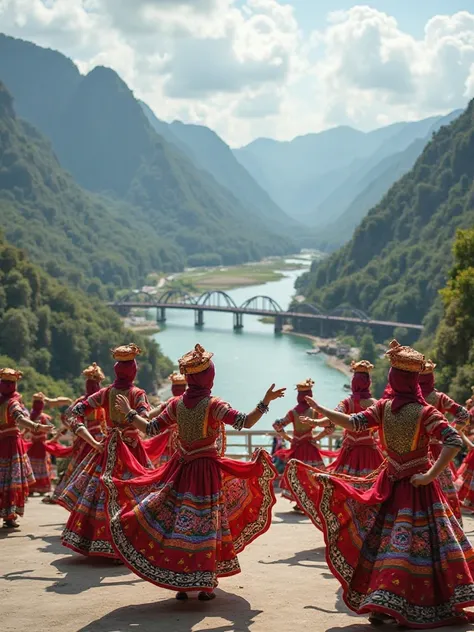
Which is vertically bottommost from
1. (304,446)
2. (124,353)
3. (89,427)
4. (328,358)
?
(328,358)

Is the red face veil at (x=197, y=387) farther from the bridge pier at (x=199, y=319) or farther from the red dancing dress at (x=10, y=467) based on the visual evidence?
the bridge pier at (x=199, y=319)

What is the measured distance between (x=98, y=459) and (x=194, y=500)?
99.4 inches

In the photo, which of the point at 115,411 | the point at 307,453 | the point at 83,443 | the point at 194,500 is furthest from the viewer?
the point at 307,453

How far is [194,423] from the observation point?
1003 cm

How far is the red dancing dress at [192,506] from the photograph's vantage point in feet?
31.3

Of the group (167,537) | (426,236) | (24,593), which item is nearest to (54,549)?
(24,593)

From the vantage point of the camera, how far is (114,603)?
9.59m

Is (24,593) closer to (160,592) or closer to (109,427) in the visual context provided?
(160,592)

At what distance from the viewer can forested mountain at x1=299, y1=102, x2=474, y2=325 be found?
13650 cm

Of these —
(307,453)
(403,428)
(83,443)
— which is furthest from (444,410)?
(83,443)

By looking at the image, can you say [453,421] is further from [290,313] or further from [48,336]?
[290,313]

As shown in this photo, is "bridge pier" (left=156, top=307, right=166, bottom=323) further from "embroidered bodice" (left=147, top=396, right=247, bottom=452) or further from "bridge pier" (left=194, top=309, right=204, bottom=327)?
"embroidered bodice" (left=147, top=396, right=247, bottom=452)

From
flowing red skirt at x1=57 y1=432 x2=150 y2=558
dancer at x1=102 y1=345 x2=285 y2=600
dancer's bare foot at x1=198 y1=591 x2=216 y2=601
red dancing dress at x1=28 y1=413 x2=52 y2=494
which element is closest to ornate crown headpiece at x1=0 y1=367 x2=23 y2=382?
flowing red skirt at x1=57 y1=432 x2=150 y2=558

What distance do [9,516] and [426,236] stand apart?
13931 centimetres
